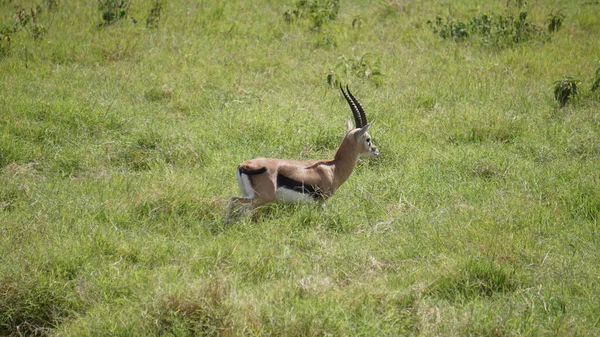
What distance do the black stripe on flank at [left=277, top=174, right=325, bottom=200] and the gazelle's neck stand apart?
0.79 ft

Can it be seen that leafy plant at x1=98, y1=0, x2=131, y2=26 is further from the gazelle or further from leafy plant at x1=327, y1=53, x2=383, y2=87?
the gazelle

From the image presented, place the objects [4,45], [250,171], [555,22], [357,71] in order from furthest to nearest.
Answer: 1. [555,22]
2. [4,45]
3. [357,71]
4. [250,171]

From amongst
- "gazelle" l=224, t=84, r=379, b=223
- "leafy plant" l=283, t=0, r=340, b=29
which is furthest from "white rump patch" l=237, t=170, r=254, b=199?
"leafy plant" l=283, t=0, r=340, b=29

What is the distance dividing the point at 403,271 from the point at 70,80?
5272 millimetres

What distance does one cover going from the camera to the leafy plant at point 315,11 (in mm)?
11016

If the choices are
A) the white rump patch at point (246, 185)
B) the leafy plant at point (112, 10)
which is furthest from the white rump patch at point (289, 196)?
the leafy plant at point (112, 10)

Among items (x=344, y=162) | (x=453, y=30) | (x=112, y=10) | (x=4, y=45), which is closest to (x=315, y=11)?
(x=453, y=30)

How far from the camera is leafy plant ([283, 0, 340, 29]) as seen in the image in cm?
1102

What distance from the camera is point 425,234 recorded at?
5266mm

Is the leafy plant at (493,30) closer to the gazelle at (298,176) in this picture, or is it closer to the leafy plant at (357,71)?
the leafy plant at (357,71)

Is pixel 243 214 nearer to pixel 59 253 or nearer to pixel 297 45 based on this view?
pixel 59 253

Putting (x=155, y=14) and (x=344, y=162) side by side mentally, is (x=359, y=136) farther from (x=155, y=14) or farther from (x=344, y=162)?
(x=155, y=14)

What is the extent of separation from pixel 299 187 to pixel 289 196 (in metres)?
0.10

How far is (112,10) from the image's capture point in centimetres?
1054
